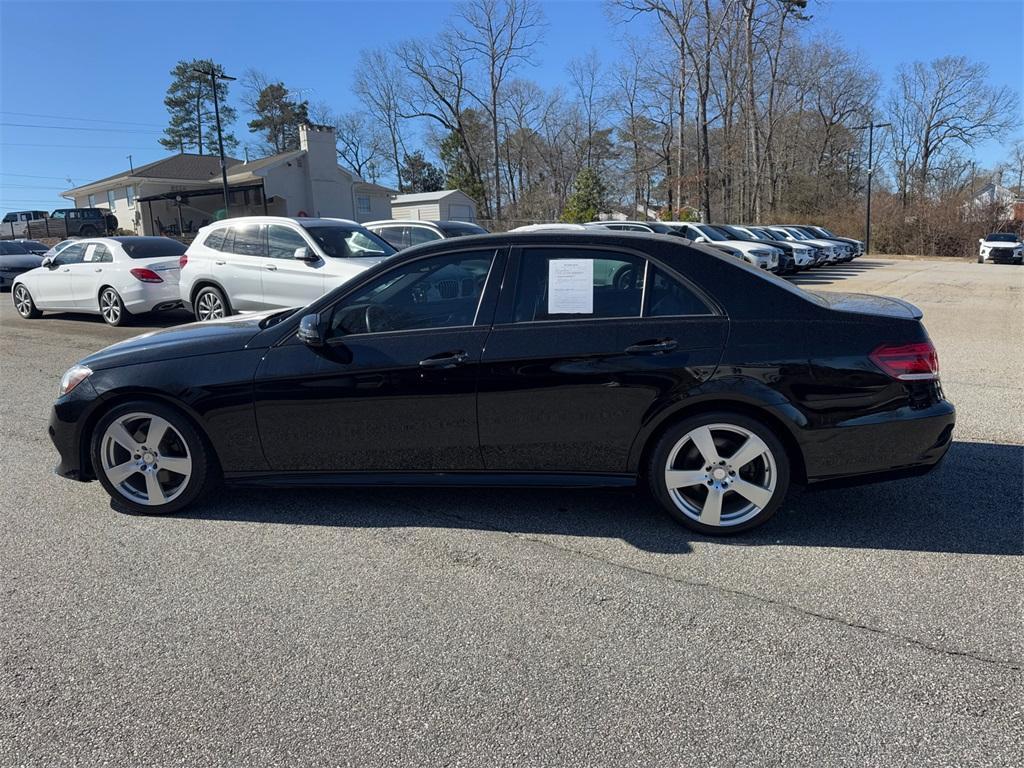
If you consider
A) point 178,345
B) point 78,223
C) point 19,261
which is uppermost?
point 78,223

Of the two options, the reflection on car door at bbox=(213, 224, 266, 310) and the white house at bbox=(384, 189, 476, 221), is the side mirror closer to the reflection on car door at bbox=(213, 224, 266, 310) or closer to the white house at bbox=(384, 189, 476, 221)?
the reflection on car door at bbox=(213, 224, 266, 310)

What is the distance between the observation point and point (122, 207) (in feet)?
155

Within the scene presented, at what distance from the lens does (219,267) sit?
10859 millimetres

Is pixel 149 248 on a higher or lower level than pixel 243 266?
A: higher

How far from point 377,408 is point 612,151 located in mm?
67312

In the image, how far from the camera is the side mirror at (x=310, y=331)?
3.91 meters

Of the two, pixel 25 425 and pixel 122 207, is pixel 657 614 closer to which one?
pixel 25 425

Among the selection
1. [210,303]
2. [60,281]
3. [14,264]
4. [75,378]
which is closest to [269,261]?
[210,303]

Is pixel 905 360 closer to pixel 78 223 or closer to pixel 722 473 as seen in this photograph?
pixel 722 473

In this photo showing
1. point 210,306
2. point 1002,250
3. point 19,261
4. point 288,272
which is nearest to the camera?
point 288,272

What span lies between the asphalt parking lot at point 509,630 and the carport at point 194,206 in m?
39.4

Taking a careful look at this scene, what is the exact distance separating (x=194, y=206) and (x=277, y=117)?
32796mm

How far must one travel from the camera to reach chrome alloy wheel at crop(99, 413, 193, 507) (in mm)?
4203

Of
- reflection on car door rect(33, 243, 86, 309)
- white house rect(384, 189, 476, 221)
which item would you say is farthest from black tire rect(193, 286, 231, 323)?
white house rect(384, 189, 476, 221)
